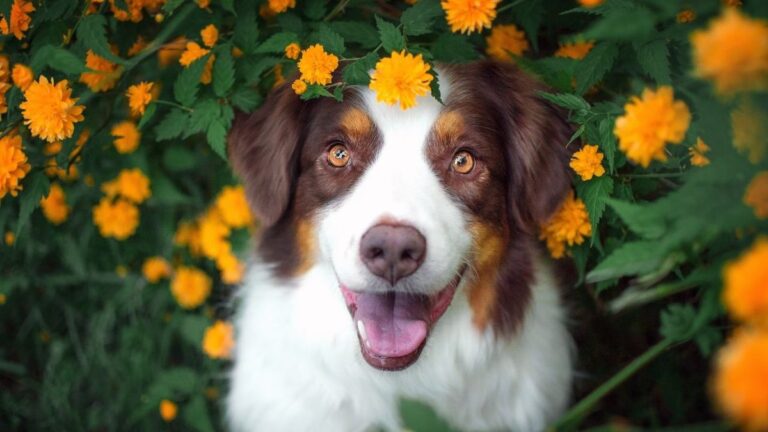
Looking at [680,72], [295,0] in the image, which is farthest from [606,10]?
[295,0]

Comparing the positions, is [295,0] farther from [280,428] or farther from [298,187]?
[280,428]

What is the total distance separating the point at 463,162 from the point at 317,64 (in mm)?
660

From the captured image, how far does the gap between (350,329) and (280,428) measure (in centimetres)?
61

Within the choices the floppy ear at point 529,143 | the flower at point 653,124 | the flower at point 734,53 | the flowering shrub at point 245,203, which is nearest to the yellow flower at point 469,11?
the flowering shrub at point 245,203

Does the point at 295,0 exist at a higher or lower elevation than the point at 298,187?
higher

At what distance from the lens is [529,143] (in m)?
2.81

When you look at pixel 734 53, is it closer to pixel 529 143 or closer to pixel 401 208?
pixel 401 208

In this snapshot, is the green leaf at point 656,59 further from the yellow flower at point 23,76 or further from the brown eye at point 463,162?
the yellow flower at point 23,76

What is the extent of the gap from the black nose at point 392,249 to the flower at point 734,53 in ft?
3.72

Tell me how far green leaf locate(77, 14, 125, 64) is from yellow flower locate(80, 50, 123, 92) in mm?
159

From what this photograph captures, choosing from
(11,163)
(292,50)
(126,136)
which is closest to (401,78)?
(292,50)

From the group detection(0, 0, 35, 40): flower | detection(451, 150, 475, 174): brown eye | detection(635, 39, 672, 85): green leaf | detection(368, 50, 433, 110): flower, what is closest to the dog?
detection(451, 150, 475, 174): brown eye

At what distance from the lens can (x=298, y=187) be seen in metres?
2.91

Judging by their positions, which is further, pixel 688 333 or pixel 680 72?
pixel 680 72
